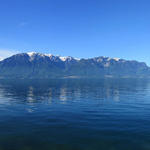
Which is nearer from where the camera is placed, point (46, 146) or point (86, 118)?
point (46, 146)

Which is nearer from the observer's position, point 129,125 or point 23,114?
point 129,125

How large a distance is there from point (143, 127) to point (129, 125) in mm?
2770

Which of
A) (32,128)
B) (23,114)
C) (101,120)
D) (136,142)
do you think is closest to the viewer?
(136,142)

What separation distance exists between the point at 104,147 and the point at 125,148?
313cm

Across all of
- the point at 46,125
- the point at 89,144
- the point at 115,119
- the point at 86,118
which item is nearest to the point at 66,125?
the point at 46,125

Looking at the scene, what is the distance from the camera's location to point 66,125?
33781 mm

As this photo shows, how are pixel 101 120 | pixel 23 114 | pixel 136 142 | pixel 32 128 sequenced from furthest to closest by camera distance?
pixel 23 114 < pixel 101 120 < pixel 32 128 < pixel 136 142

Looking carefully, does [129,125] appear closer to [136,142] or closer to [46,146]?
[136,142]

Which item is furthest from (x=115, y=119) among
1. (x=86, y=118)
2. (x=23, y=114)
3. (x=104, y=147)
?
(x=23, y=114)

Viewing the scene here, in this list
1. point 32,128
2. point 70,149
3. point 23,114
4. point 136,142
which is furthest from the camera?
point 23,114

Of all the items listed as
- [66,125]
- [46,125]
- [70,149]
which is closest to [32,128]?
[46,125]

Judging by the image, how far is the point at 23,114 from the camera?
4250cm

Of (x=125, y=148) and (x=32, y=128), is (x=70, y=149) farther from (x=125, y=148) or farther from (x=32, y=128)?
(x=32, y=128)

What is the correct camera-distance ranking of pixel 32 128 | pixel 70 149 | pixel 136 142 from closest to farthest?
1. pixel 70 149
2. pixel 136 142
3. pixel 32 128
